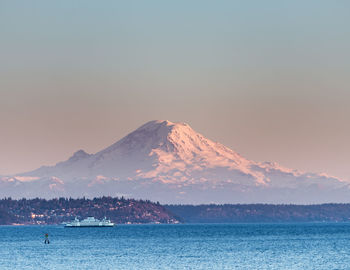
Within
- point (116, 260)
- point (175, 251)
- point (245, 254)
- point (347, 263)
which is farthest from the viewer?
point (175, 251)

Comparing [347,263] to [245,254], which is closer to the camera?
[347,263]

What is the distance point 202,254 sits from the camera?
183 m

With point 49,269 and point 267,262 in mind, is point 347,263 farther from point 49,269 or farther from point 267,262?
point 49,269

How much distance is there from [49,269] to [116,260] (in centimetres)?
2270

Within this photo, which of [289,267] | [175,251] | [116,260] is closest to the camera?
[289,267]

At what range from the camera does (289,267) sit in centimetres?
14625

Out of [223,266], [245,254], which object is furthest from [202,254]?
[223,266]

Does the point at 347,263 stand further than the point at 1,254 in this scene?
No

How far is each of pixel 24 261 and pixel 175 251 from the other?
40564 millimetres

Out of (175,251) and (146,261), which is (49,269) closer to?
(146,261)

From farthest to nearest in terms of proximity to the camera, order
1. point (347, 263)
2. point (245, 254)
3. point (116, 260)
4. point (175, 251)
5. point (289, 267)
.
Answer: point (175, 251)
point (245, 254)
point (116, 260)
point (347, 263)
point (289, 267)

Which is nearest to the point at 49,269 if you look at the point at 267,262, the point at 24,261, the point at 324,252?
the point at 24,261

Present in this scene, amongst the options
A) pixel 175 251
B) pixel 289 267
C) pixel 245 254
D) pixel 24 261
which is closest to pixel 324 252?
pixel 245 254

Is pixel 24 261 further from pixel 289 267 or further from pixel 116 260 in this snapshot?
pixel 289 267
